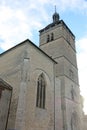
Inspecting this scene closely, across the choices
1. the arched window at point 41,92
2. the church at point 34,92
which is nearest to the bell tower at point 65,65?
the church at point 34,92

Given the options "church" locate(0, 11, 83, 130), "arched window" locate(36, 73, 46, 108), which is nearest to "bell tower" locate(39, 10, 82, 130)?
"church" locate(0, 11, 83, 130)

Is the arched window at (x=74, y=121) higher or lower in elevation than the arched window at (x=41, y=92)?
lower

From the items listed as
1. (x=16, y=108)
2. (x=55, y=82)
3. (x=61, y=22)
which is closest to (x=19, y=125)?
(x=16, y=108)

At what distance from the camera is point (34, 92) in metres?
11.4

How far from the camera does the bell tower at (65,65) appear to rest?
620 inches

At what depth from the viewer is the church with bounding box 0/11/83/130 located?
1014cm

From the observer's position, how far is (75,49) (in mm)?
23516

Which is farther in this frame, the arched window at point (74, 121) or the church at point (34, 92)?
the arched window at point (74, 121)

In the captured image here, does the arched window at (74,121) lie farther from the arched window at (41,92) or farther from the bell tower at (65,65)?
the arched window at (41,92)

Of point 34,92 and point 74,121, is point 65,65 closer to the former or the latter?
point 74,121

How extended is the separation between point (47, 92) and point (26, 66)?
135 inches

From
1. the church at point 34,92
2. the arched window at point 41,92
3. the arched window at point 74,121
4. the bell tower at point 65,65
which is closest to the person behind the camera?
the church at point 34,92

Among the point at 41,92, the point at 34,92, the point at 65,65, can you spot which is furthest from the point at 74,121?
the point at 34,92

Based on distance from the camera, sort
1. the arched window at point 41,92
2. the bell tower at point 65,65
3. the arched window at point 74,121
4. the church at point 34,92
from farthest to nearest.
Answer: the arched window at point 74,121
the bell tower at point 65,65
the arched window at point 41,92
the church at point 34,92
